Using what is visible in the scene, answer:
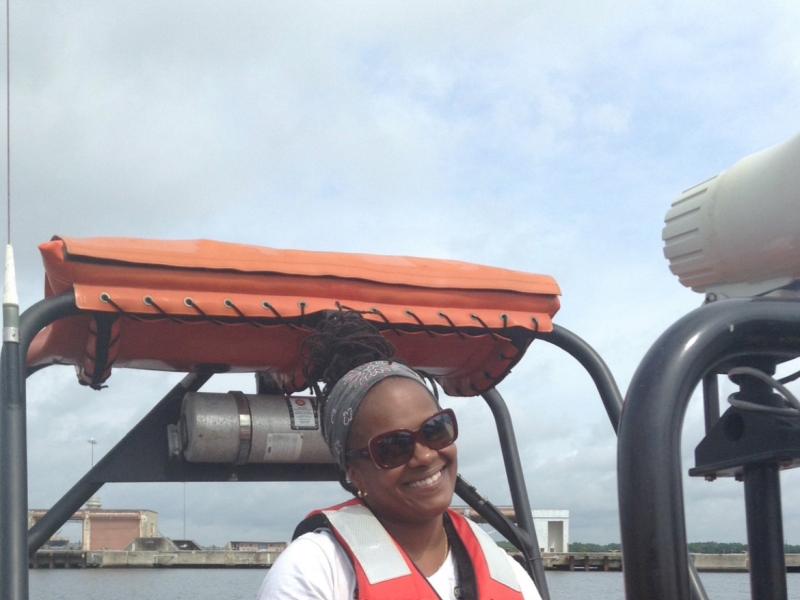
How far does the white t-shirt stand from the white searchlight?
74cm

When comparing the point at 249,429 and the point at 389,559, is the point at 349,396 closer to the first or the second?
the point at 389,559

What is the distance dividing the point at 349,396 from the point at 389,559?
0.30 metres

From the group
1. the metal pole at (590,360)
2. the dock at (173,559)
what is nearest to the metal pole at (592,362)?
the metal pole at (590,360)

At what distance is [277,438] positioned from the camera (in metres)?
3.96

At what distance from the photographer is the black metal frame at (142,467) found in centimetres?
302

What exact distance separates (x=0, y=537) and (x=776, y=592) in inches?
88.6

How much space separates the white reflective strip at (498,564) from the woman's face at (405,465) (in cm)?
15

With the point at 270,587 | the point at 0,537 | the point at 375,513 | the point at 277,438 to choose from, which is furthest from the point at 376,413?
the point at 277,438

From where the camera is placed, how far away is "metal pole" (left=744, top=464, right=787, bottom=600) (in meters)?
1.48

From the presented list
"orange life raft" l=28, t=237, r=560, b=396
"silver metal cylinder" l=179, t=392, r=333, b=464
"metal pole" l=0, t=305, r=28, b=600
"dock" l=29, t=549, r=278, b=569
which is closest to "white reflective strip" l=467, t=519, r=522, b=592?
"metal pole" l=0, t=305, r=28, b=600

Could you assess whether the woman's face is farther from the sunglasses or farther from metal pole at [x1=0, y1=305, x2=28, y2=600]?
metal pole at [x1=0, y1=305, x2=28, y2=600]

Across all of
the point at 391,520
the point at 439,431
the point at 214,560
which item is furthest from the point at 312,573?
the point at 214,560

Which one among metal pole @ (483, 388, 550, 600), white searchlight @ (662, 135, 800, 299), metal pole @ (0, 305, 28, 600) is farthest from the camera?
metal pole @ (483, 388, 550, 600)

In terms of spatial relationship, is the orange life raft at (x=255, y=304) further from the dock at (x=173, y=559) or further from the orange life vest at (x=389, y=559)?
the dock at (x=173, y=559)
